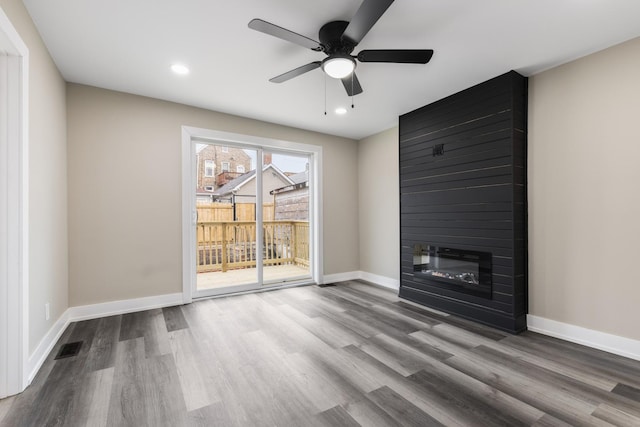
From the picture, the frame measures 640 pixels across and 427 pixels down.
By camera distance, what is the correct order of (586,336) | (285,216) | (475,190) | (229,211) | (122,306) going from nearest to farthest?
(586,336)
(475,190)
(122,306)
(229,211)
(285,216)

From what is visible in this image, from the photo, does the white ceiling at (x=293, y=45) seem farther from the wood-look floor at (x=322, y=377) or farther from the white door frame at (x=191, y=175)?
the wood-look floor at (x=322, y=377)

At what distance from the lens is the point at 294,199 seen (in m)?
5.07

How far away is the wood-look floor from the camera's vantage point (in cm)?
157

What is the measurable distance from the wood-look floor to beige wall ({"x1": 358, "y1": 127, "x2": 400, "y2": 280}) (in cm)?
156

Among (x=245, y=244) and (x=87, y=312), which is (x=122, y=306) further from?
(x=245, y=244)

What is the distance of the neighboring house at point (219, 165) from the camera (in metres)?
3.91

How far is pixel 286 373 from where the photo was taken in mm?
1999

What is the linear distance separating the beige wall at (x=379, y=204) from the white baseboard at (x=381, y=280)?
0.18 ft

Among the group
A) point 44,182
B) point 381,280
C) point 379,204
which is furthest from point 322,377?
point 379,204

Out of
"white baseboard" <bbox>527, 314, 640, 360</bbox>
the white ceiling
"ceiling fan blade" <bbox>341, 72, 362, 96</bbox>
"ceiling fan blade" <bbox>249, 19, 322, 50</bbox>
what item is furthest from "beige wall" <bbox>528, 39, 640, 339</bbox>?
"ceiling fan blade" <bbox>249, 19, 322, 50</bbox>

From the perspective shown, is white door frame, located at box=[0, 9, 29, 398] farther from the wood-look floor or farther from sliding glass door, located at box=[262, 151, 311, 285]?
sliding glass door, located at box=[262, 151, 311, 285]

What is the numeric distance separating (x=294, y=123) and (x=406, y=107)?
1.61 metres

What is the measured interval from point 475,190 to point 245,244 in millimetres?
3948

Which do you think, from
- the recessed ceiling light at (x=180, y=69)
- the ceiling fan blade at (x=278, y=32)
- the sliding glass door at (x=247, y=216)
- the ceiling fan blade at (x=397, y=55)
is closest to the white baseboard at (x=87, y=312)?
the sliding glass door at (x=247, y=216)
